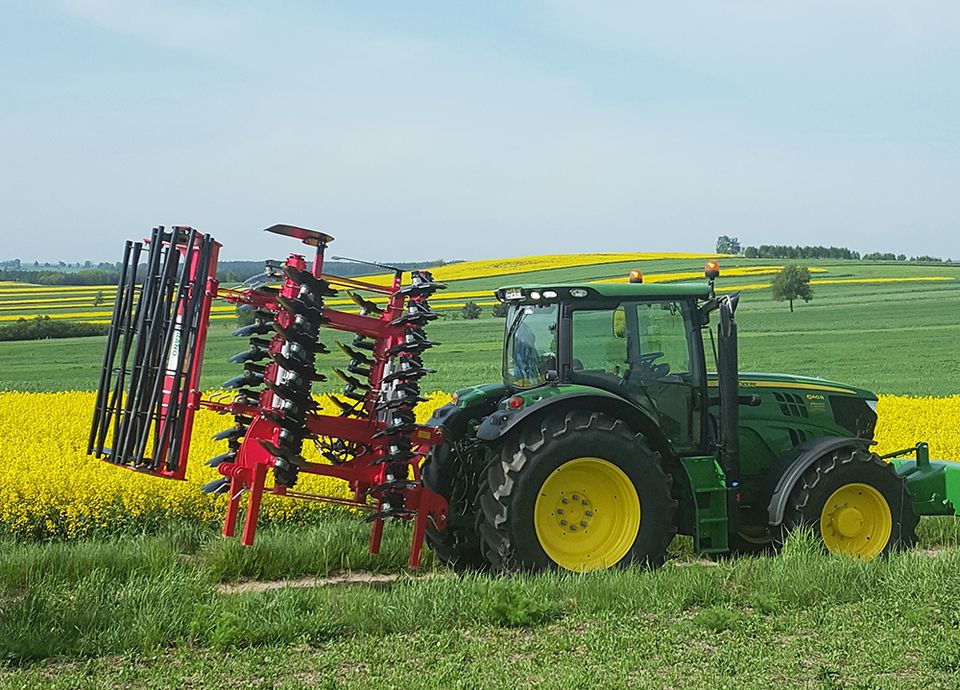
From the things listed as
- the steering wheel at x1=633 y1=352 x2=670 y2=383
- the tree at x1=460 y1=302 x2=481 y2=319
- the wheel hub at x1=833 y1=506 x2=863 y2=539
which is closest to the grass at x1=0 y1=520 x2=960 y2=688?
the wheel hub at x1=833 y1=506 x2=863 y2=539

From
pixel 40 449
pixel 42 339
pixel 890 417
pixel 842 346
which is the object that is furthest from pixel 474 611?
pixel 42 339

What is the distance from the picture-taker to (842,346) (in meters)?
32.0

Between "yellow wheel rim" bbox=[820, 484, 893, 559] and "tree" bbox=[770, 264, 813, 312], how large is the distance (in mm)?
33428

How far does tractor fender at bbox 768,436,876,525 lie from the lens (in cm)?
814

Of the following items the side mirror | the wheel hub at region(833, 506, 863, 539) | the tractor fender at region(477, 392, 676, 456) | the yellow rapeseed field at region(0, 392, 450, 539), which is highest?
the side mirror

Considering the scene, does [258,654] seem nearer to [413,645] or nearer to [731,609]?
[413,645]

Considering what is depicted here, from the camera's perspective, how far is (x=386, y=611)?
6.15 m

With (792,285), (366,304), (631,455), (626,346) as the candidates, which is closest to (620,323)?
(626,346)

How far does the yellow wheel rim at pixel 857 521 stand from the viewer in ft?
27.0

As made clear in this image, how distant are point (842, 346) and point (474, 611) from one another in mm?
28139

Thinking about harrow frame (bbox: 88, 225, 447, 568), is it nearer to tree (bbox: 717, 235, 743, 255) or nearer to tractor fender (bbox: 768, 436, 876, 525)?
tractor fender (bbox: 768, 436, 876, 525)

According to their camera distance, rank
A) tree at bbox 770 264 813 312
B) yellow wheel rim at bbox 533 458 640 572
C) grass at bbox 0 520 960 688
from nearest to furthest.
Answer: grass at bbox 0 520 960 688, yellow wheel rim at bbox 533 458 640 572, tree at bbox 770 264 813 312

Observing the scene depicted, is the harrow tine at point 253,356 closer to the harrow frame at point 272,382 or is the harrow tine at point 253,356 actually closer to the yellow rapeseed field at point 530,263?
the harrow frame at point 272,382

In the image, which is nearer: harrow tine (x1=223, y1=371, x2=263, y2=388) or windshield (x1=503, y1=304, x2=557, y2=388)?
harrow tine (x1=223, y1=371, x2=263, y2=388)
